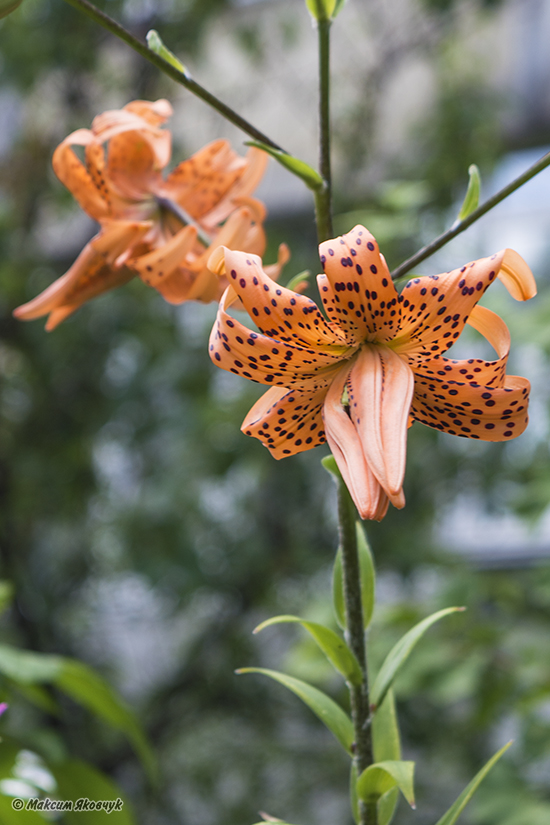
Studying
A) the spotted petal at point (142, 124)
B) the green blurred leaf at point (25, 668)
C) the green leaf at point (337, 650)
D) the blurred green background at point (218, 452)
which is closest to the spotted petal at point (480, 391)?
the green leaf at point (337, 650)

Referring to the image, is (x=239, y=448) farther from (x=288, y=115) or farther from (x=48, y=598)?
(x=288, y=115)

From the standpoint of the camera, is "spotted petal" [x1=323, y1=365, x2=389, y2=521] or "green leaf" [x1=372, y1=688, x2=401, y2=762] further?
"green leaf" [x1=372, y1=688, x2=401, y2=762]

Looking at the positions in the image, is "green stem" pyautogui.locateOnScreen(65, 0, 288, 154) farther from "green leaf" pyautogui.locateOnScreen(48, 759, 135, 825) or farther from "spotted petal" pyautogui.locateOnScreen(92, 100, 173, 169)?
"green leaf" pyautogui.locateOnScreen(48, 759, 135, 825)

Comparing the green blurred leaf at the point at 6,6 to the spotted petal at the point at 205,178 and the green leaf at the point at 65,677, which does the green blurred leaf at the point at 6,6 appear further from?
the green leaf at the point at 65,677

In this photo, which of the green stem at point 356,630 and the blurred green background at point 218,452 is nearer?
the green stem at point 356,630

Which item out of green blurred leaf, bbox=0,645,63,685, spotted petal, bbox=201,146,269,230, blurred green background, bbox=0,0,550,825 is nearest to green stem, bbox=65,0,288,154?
spotted petal, bbox=201,146,269,230

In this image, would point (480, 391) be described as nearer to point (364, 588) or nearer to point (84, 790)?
point (364, 588)

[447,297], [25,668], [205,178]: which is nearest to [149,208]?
[205,178]
